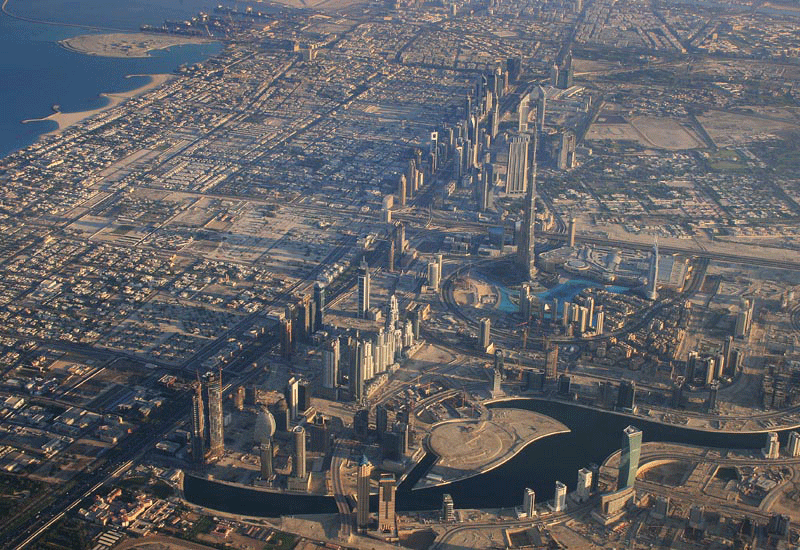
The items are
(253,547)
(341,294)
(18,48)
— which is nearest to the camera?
(253,547)

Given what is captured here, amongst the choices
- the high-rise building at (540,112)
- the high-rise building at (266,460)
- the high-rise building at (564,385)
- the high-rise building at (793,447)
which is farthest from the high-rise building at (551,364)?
the high-rise building at (540,112)

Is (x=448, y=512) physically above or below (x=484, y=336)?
below

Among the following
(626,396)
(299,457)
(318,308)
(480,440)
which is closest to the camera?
(299,457)

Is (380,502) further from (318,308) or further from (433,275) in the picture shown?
(433,275)

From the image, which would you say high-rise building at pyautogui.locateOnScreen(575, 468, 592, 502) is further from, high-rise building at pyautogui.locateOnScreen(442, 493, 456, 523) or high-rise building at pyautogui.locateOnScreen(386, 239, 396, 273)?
high-rise building at pyautogui.locateOnScreen(386, 239, 396, 273)

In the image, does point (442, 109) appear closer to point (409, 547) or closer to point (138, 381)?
point (138, 381)

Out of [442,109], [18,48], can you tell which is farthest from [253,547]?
[18,48]

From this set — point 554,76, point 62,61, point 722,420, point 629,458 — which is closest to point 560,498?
point 629,458
